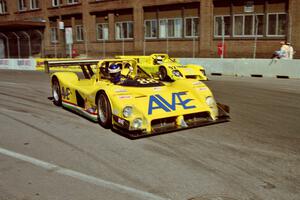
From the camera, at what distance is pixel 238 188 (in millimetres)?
3762

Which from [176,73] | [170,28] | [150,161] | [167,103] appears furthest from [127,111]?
[170,28]

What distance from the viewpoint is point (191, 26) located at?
2667 cm

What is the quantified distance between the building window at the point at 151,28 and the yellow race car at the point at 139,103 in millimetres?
21568

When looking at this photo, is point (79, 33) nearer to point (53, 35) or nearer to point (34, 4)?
point (53, 35)

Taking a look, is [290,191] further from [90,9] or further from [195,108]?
[90,9]

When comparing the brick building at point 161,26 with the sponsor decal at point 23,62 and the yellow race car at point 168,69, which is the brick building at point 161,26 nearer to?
the sponsor decal at point 23,62

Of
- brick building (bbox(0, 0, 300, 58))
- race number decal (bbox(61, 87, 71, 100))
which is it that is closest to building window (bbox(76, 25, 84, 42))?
brick building (bbox(0, 0, 300, 58))

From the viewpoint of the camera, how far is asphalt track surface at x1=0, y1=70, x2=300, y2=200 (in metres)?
3.73

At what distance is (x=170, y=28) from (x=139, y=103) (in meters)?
23.0

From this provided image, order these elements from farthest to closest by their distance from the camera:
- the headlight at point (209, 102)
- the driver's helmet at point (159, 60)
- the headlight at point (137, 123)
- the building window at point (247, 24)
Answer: the building window at point (247, 24)
the driver's helmet at point (159, 60)
the headlight at point (209, 102)
the headlight at point (137, 123)

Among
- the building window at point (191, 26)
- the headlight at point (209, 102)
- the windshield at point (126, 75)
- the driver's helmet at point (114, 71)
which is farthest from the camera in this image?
the building window at point (191, 26)

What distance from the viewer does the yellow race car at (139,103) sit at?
572cm

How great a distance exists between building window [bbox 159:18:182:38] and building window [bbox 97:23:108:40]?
6.85 meters

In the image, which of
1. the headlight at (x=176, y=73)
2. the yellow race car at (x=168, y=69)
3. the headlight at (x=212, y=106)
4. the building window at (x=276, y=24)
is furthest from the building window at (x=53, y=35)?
the headlight at (x=212, y=106)
